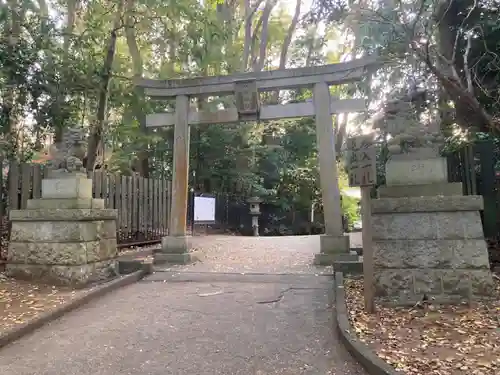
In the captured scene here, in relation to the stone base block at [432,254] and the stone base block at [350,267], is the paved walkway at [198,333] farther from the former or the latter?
the stone base block at [432,254]

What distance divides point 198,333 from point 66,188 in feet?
11.8

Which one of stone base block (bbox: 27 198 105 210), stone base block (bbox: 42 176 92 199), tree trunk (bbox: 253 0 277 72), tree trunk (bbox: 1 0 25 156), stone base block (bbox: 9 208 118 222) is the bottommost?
stone base block (bbox: 9 208 118 222)

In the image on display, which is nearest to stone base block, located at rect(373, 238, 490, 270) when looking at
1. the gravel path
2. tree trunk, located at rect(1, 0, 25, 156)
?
the gravel path

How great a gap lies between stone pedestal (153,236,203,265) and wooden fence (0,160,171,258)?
5.44ft

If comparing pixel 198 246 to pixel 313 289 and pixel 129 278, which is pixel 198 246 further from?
pixel 313 289

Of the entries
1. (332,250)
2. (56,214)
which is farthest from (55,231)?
(332,250)

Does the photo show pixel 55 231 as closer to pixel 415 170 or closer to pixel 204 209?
pixel 415 170

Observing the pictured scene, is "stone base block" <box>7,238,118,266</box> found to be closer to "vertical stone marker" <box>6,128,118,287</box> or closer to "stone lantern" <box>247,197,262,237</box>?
"vertical stone marker" <box>6,128,118,287</box>

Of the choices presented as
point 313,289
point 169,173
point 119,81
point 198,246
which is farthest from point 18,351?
point 169,173

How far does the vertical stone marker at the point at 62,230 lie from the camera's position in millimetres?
6215

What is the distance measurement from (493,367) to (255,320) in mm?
2476

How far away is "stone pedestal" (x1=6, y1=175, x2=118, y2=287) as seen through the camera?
20.4 ft

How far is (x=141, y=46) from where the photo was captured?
1380cm

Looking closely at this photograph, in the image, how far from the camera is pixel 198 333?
4.35 m
